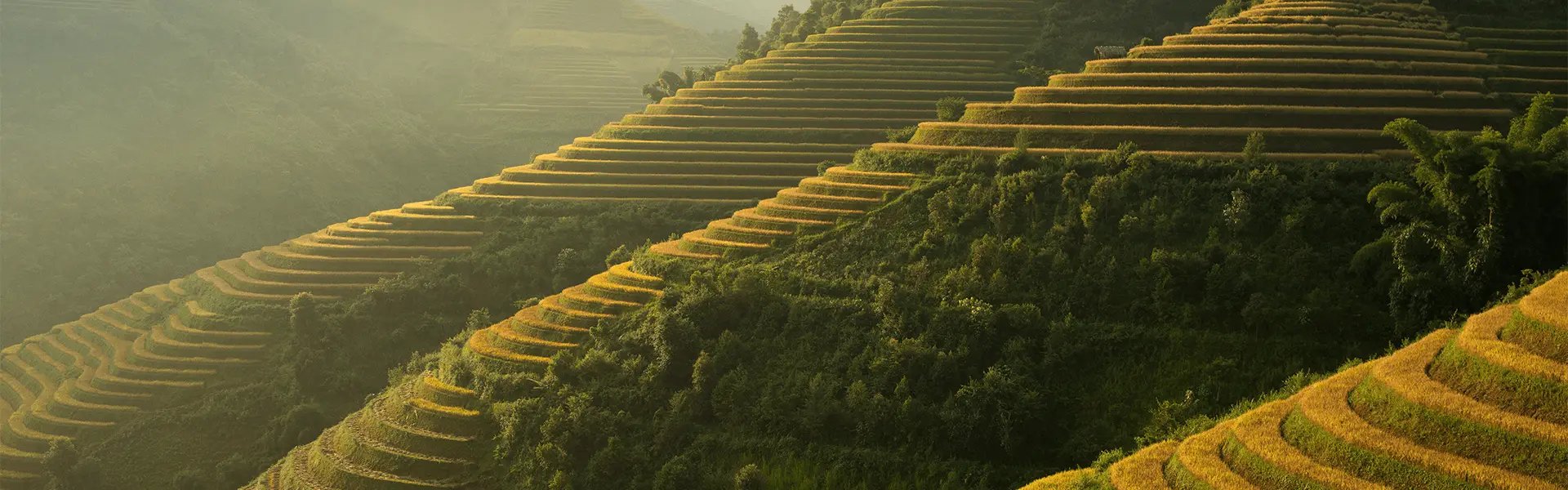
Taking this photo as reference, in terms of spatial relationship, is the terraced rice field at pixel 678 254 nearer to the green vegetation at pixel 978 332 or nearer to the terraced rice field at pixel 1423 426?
the green vegetation at pixel 978 332

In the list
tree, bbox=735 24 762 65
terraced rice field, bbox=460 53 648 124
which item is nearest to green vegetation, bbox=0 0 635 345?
terraced rice field, bbox=460 53 648 124

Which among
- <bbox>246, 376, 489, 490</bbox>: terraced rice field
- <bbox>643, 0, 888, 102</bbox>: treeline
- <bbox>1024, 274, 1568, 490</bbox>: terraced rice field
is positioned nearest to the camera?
<bbox>1024, 274, 1568, 490</bbox>: terraced rice field

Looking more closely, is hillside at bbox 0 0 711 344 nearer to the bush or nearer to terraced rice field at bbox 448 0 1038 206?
terraced rice field at bbox 448 0 1038 206

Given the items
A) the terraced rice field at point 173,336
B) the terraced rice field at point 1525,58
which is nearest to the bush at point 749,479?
the terraced rice field at point 1525,58

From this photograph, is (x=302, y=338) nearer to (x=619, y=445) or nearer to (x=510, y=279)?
(x=510, y=279)

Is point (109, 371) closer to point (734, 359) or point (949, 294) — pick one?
point (734, 359)

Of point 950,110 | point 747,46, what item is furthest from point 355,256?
point 747,46
